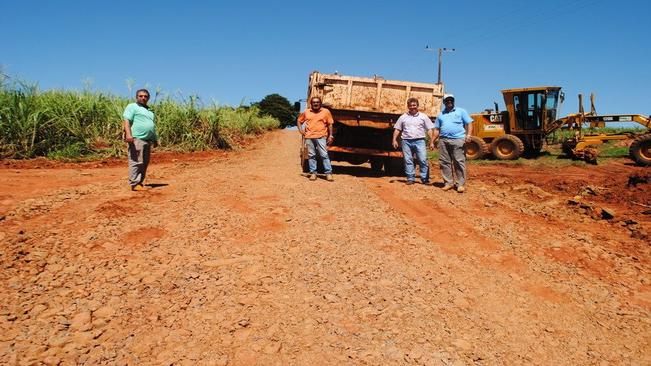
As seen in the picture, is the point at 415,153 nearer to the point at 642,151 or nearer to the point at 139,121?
the point at 139,121

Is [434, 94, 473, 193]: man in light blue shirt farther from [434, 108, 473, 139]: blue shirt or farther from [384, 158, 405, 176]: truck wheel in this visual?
[384, 158, 405, 176]: truck wheel

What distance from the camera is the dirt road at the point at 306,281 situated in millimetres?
2596

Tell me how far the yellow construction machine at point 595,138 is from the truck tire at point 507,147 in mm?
1617

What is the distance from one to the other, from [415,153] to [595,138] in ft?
32.8

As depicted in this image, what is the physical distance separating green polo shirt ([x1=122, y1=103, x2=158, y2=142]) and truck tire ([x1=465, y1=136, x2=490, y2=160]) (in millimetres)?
11900

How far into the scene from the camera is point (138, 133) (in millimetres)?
6207

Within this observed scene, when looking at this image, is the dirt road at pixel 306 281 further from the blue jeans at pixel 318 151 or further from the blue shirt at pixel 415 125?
the blue shirt at pixel 415 125

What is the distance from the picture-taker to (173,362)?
94.3 inches

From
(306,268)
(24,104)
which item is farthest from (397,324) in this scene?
(24,104)

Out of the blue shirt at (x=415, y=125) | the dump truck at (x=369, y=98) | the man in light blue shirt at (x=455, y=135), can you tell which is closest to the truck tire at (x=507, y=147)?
the dump truck at (x=369, y=98)

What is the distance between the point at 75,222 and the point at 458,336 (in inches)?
156

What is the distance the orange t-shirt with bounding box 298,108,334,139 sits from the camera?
25.4 ft

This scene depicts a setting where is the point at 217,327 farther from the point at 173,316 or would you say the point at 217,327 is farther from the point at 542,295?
the point at 542,295

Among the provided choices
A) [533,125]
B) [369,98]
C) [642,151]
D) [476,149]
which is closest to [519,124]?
[533,125]
